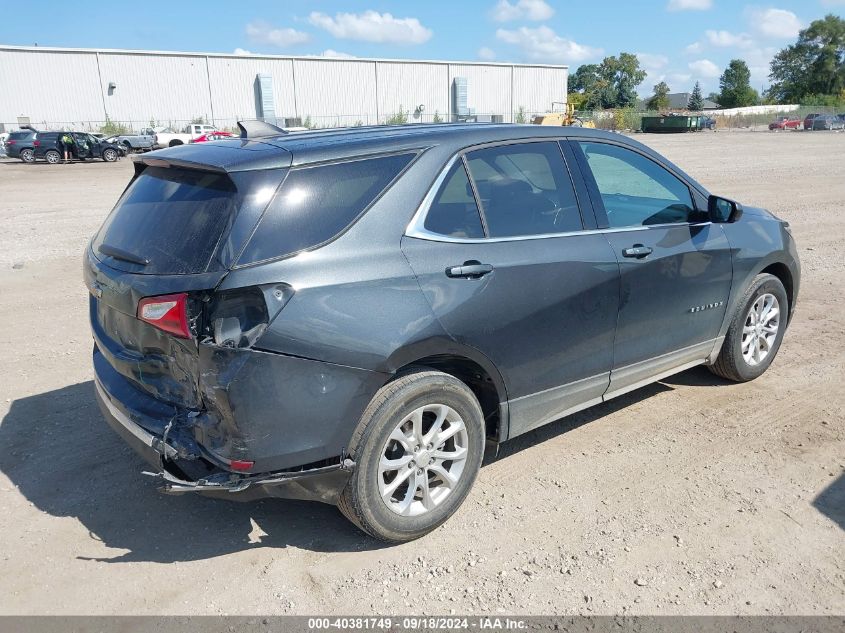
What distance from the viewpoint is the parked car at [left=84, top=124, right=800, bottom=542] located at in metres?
2.87

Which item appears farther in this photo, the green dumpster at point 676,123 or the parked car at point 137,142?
the green dumpster at point 676,123

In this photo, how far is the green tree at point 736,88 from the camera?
120375mm

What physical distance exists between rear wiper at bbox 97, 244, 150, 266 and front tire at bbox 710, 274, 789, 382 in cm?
389

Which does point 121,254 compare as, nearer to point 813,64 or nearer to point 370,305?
point 370,305

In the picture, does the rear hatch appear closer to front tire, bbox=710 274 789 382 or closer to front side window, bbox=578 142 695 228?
front side window, bbox=578 142 695 228

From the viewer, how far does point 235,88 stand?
60.5 m

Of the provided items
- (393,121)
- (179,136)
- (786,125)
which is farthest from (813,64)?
(179,136)

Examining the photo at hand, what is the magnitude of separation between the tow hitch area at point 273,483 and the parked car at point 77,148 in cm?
3639

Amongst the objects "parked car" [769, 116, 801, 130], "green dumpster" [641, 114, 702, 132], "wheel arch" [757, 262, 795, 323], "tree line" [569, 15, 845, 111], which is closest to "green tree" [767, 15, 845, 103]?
"tree line" [569, 15, 845, 111]

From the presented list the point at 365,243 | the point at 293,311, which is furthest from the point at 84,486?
the point at 365,243

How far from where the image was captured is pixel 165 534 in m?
3.47

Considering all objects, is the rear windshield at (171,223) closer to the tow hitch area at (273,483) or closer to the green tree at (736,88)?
the tow hitch area at (273,483)

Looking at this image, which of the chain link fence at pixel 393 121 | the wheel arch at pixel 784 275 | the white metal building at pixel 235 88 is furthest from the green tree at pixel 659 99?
the wheel arch at pixel 784 275

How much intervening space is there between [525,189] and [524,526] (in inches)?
70.3
